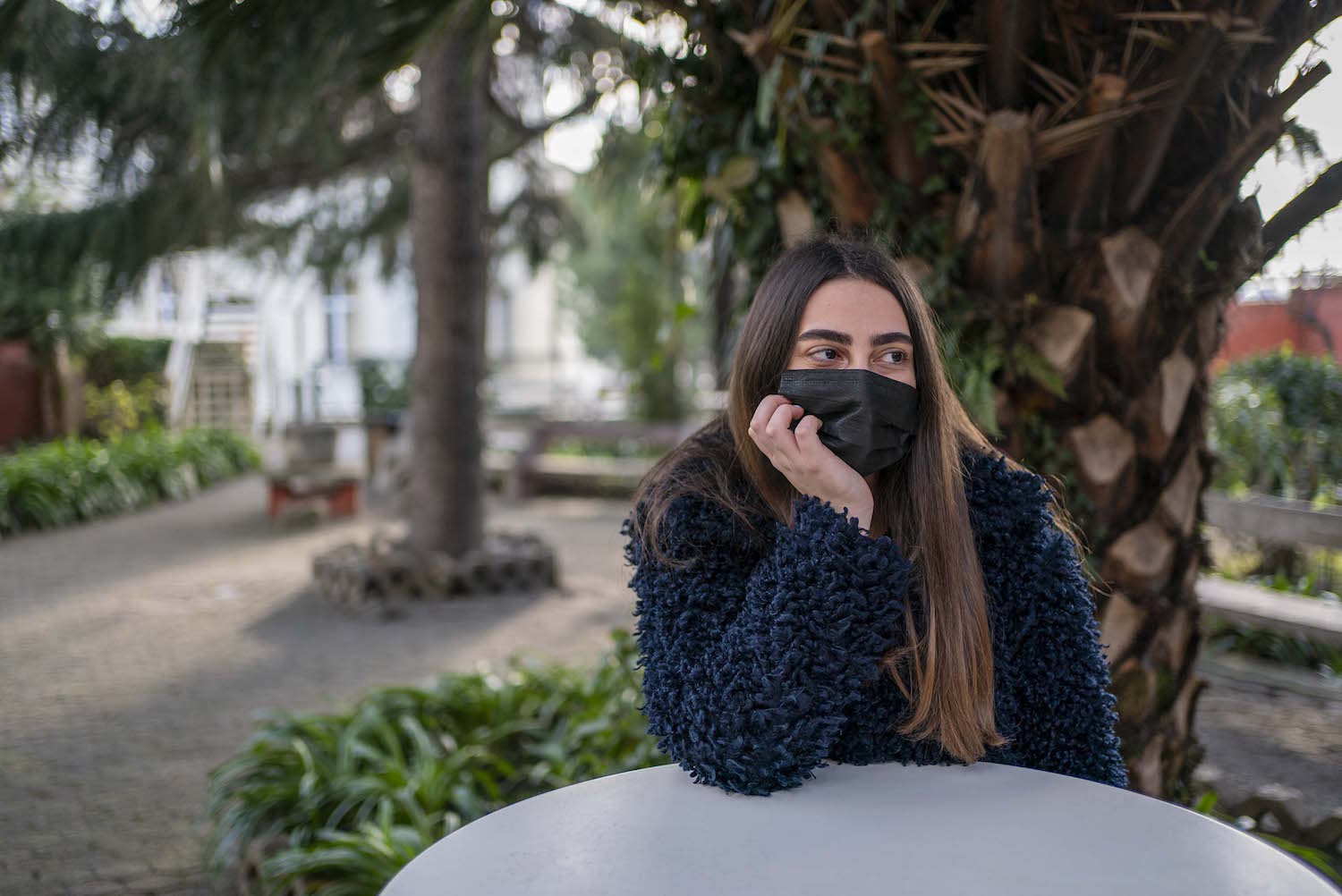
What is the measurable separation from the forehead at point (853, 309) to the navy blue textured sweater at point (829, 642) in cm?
29

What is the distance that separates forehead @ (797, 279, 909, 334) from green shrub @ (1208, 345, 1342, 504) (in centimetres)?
265

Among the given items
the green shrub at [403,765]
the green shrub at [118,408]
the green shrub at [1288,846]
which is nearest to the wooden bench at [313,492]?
the green shrub at [118,408]

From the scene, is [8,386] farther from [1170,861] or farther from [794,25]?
[1170,861]

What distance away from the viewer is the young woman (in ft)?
4.51

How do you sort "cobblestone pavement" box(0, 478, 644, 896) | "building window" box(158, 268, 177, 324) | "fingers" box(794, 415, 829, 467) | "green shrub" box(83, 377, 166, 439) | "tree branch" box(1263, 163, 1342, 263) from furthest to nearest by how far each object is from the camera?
"building window" box(158, 268, 177, 324) → "green shrub" box(83, 377, 166, 439) → "cobblestone pavement" box(0, 478, 644, 896) → "tree branch" box(1263, 163, 1342, 263) → "fingers" box(794, 415, 829, 467)

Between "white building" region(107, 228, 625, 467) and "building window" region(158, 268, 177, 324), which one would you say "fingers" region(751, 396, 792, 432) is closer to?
"white building" region(107, 228, 625, 467)

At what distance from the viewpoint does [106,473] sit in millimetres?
10695

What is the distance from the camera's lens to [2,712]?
14.3 feet

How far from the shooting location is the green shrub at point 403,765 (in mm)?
2639

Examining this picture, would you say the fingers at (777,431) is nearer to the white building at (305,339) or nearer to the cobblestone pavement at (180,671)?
the cobblestone pavement at (180,671)

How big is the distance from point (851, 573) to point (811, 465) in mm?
170

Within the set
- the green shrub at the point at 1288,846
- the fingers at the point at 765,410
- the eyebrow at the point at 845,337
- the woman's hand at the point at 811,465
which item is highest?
the eyebrow at the point at 845,337

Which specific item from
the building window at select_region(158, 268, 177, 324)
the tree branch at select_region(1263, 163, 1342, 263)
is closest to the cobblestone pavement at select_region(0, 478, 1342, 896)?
the tree branch at select_region(1263, 163, 1342, 263)

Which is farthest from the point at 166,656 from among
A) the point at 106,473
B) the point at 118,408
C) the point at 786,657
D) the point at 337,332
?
the point at 337,332
